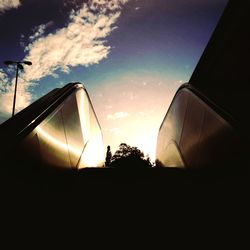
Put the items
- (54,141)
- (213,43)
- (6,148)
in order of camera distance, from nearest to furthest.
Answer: (6,148) < (54,141) < (213,43)

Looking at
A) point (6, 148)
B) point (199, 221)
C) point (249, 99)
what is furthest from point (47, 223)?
point (249, 99)

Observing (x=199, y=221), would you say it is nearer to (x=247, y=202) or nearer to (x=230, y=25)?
(x=247, y=202)

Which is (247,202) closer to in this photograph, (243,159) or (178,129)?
(243,159)

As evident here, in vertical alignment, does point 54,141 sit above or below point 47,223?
above

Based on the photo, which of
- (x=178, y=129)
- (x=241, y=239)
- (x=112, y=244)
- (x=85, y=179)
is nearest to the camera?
(x=241, y=239)

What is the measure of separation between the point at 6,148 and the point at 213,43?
10.2 ft

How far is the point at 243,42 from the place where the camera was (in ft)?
9.04

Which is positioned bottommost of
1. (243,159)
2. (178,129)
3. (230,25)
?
(243,159)

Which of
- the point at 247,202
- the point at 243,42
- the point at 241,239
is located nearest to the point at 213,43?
the point at 243,42

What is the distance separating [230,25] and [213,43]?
15.2 inches

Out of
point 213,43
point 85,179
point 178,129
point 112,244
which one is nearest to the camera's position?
point 112,244

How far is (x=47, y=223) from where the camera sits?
2.01m

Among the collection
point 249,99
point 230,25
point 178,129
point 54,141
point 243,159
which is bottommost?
point 243,159

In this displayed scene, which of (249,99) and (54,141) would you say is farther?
(54,141)
